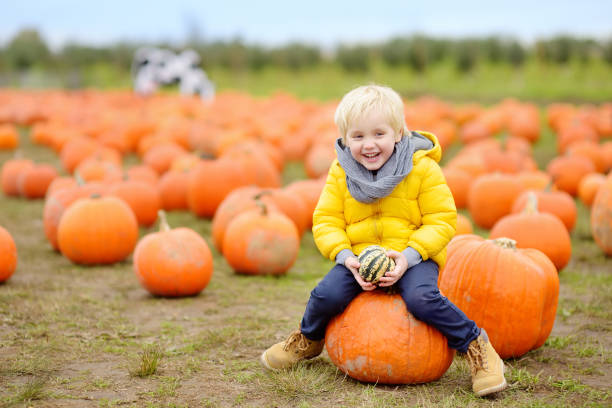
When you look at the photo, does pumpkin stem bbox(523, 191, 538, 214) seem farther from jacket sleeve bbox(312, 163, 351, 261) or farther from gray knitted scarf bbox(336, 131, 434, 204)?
jacket sleeve bbox(312, 163, 351, 261)

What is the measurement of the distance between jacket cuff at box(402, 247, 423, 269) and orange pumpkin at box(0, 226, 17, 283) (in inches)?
135

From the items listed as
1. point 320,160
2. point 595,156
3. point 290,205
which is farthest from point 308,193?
point 595,156

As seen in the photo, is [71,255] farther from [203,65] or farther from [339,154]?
[203,65]

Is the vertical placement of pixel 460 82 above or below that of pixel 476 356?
above

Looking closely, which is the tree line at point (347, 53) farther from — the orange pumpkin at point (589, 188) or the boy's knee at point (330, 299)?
the boy's knee at point (330, 299)

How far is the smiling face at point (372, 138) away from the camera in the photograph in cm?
361

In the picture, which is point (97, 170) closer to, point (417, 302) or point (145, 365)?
point (145, 365)

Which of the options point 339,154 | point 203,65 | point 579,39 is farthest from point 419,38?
point 339,154

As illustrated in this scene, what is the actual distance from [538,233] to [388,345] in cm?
287

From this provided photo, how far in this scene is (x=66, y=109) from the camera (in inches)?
699

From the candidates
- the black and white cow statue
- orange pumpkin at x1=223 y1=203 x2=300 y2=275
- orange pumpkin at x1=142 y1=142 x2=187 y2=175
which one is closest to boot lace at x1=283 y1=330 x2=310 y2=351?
orange pumpkin at x1=223 y1=203 x2=300 y2=275

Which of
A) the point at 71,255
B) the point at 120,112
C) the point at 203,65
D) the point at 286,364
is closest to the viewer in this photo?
the point at 286,364

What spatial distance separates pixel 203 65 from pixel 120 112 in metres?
20.0

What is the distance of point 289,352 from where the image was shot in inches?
155
